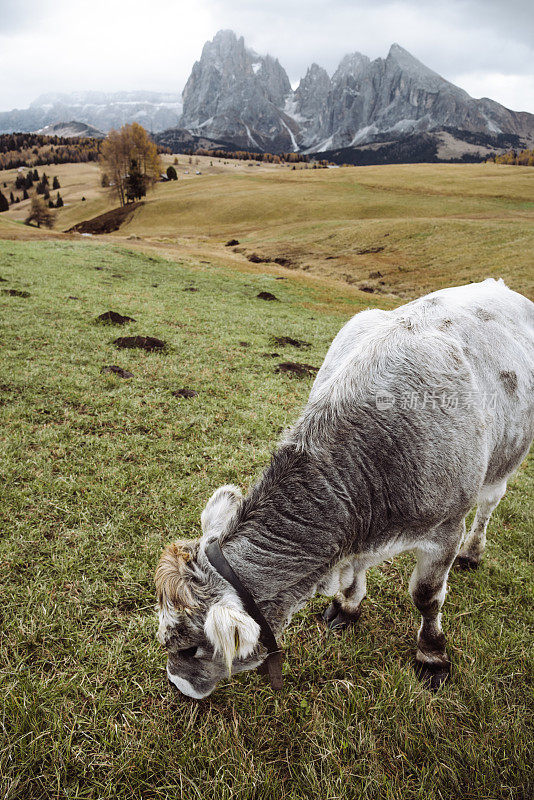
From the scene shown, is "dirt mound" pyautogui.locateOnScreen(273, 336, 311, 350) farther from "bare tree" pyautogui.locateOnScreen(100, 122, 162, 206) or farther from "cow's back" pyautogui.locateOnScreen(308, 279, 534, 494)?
"bare tree" pyautogui.locateOnScreen(100, 122, 162, 206)

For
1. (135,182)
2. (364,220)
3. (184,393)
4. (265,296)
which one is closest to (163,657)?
(184,393)

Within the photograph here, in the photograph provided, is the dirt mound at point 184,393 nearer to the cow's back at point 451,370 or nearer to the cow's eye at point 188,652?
the cow's back at point 451,370

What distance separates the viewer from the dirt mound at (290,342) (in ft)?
54.6

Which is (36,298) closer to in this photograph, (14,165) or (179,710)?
(179,710)

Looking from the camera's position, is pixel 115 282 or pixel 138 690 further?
pixel 115 282

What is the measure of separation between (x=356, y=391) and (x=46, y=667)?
14.1 ft

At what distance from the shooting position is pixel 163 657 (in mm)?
4105

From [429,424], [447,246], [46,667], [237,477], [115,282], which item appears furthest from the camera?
[447,246]

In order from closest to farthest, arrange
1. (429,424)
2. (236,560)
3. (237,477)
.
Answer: (236,560) → (429,424) → (237,477)

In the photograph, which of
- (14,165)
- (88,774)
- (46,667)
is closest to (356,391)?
(88,774)

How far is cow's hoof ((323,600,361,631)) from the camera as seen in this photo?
185 inches

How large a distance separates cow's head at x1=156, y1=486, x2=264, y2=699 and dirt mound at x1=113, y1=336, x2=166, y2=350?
11199 millimetres

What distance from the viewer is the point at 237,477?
→ 7.37 m

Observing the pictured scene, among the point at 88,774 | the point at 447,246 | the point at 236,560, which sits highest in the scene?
the point at 447,246
